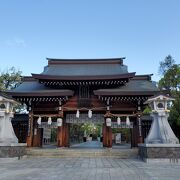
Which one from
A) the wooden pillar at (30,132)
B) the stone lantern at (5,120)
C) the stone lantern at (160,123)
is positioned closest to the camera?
the stone lantern at (160,123)

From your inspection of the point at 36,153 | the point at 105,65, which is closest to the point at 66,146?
the point at 36,153

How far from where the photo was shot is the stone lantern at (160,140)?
1413 centimetres

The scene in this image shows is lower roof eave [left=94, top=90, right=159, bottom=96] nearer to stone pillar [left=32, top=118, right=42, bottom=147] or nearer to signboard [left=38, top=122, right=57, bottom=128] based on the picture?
signboard [left=38, top=122, right=57, bottom=128]

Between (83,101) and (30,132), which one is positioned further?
(83,101)

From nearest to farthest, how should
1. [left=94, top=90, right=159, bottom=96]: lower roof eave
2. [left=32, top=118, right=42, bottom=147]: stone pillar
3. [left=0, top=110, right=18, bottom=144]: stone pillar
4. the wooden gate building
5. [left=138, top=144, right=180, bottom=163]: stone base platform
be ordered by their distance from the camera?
[left=138, top=144, right=180, bottom=163]: stone base platform
[left=0, top=110, right=18, bottom=144]: stone pillar
[left=94, top=90, right=159, bottom=96]: lower roof eave
the wooden gate building
[left=32, top=118, right=42, bottom=147]: stone pillar

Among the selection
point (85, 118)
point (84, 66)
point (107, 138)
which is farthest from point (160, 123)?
point (84, 66)

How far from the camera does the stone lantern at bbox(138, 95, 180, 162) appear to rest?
14.1 metres

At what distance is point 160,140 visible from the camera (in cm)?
1503

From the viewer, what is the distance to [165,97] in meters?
15.6

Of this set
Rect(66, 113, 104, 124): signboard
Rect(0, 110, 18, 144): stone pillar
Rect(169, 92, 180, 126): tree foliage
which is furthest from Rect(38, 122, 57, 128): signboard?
Rect(169, 92, 180, 126): tree foliage

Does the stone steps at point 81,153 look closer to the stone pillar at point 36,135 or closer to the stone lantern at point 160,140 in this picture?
the stone pillar at point 36,135

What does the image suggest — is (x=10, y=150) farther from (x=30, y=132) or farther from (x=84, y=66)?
(x=84, y=66)

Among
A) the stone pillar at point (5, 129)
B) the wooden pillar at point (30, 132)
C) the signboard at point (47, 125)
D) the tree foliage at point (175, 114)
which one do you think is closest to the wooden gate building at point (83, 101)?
the wooden pillar at point (30, 132)

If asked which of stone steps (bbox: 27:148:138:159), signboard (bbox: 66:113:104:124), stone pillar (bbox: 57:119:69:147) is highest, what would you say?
signboard (bbox: 66:113:104:124)
